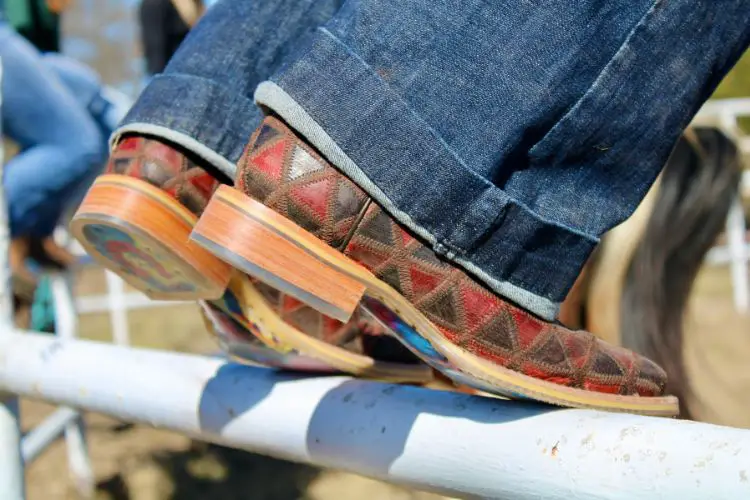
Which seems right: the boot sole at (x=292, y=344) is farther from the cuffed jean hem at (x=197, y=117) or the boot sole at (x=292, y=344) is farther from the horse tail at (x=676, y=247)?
the horse tail at (x=676, y=247)

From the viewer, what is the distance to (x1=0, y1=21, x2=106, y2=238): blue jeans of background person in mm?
1245

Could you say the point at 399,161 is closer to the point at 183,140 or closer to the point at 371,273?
the point at 371,273

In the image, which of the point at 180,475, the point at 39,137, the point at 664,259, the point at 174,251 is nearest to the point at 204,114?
the point at 174,251

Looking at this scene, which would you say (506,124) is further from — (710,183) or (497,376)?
(710,183)

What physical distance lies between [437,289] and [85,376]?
0.44 m

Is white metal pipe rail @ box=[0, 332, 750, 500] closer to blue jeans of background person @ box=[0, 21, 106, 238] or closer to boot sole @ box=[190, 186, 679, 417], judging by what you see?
boot sole @ box=[190, 186, 679, 417]

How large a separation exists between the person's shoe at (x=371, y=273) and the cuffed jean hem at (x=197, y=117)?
12 cm

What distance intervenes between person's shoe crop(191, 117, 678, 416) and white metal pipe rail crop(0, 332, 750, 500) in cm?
3

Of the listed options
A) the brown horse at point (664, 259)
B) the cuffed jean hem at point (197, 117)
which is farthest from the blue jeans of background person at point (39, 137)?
the brown horse at point (664, 259)

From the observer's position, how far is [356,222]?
19.3 inches

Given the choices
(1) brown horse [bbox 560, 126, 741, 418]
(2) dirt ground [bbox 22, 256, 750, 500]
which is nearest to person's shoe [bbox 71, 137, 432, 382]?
(1) brown horse [bbox 560, 126, 741, 418]

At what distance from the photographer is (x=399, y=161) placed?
0.48m

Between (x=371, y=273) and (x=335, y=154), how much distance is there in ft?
0.26

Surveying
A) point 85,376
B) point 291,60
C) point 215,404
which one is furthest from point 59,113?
point 291,60
